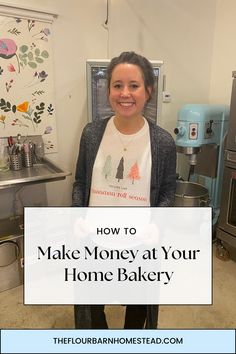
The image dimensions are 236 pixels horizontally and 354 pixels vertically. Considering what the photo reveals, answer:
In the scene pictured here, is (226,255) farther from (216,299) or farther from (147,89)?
(147,89)

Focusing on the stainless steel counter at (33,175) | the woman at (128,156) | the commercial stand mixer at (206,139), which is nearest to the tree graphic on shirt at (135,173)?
the woman at (128,156)

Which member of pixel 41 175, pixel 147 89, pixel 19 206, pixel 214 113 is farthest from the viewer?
pixel 214 113

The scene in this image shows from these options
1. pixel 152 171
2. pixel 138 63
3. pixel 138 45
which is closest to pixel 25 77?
pixel 138 45

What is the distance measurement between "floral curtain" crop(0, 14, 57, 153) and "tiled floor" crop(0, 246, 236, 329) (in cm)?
110

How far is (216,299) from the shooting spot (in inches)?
72.1

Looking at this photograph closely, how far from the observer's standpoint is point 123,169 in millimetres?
1060

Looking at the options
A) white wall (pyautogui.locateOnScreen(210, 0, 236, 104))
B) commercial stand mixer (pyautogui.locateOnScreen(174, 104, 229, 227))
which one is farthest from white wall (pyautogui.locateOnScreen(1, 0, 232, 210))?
commercial stand mixer (pyautogui.locateOnScreen(174, 104, 229, 227))

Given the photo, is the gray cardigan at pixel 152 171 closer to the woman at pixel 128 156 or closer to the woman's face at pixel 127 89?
the woman at pixel 128 156

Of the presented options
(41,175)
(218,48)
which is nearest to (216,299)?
(41,175)

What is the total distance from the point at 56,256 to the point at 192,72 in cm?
225

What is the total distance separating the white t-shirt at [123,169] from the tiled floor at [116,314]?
92cm

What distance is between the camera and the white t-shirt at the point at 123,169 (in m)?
1.05

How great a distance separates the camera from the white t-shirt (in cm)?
105

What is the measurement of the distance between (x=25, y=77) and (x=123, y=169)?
1.27 metres
